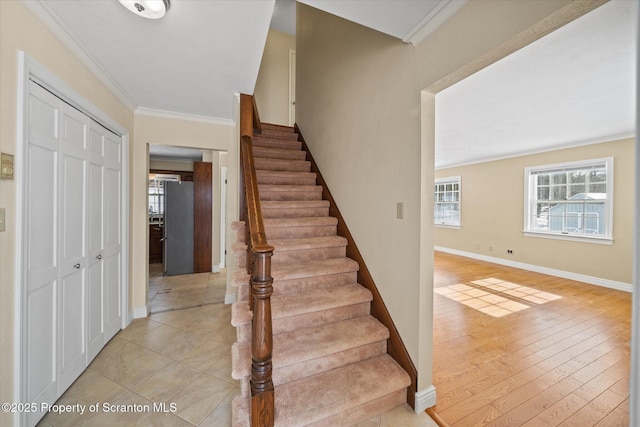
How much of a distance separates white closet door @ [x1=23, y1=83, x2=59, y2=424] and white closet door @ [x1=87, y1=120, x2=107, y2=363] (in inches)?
17.3

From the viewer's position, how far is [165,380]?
2.02m

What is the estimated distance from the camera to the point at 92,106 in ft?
6.98

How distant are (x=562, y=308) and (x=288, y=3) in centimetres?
622

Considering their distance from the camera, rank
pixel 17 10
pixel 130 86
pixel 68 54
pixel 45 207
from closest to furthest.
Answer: pixel 17 10
pixel 45 207
pixel 68 54
pixel 130 86

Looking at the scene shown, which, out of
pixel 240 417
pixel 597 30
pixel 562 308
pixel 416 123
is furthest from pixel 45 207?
pixel 562 308

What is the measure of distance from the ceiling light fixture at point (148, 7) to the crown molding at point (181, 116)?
69.7 inches

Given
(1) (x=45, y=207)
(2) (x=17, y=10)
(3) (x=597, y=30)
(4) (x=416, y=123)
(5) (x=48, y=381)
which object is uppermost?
(3) (x=597, y=30)

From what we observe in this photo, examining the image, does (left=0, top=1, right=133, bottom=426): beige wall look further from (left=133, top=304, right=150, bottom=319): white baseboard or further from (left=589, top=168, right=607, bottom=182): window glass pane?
(left=589, top=168, right=607, bottom=182): window glass pane

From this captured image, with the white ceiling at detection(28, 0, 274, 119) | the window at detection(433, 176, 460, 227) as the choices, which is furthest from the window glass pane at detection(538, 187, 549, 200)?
the white ceiling at detection(28, 0, 274, 119)

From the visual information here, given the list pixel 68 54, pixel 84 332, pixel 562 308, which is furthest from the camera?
pixel 562 308

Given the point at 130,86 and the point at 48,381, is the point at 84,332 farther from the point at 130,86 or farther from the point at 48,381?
the point at 130,86

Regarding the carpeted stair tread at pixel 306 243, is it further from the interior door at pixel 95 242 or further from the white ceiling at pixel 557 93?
the white ceiling at pixel 557 93

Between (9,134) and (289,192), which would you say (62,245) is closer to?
(9,134)

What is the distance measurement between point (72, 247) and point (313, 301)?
1.85 m
